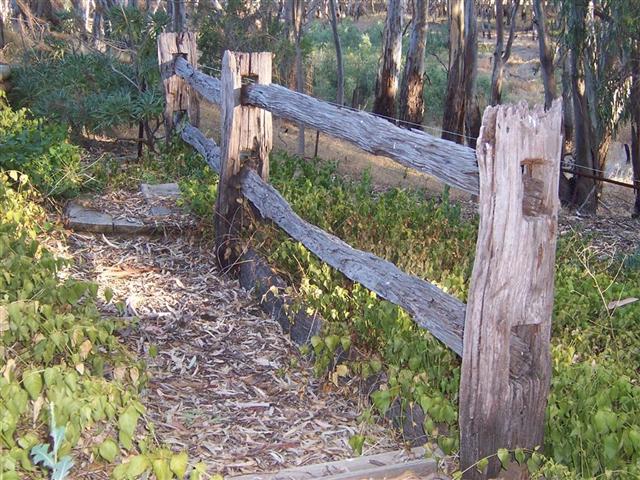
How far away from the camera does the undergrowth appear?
348cm

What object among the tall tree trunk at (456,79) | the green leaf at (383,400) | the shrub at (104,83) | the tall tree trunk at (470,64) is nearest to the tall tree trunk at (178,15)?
the shrub at (104,83)

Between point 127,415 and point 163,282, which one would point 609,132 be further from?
point 127,415

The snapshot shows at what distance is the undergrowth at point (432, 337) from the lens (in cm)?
348

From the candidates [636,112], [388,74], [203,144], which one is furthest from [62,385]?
[388,74]

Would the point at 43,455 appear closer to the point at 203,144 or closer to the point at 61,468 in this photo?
the point at 61,468

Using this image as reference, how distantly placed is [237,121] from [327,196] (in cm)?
117

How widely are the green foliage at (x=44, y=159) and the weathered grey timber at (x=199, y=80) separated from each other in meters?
1.20

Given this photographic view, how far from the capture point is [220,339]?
205 inches

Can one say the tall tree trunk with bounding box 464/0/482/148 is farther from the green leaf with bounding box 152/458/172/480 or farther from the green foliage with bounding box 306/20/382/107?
the green leaf with bounding box 152/458/172/480

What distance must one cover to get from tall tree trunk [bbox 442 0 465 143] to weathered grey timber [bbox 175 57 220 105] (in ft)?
23.2

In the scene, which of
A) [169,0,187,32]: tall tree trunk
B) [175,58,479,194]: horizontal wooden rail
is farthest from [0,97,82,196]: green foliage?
[169,0,187,32]: tall tree trunk

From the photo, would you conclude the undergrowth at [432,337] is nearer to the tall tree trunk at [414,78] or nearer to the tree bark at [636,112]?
the tree bark at [636,112]

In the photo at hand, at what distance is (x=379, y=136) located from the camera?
439cm

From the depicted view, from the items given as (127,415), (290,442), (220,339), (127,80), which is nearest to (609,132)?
(127,80)
